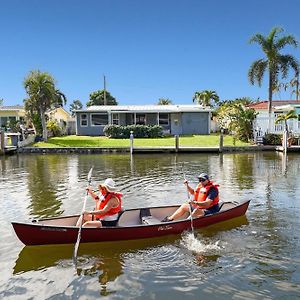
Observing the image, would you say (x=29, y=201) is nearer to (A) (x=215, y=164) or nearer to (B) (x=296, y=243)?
(B) (x=296, y=243)

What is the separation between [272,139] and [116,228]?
26.5 metres

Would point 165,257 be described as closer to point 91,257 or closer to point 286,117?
point 91,257

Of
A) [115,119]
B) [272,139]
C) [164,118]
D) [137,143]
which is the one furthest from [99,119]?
[272,139]

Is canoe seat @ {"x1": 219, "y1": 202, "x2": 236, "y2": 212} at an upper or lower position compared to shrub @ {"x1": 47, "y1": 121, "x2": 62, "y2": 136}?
lower

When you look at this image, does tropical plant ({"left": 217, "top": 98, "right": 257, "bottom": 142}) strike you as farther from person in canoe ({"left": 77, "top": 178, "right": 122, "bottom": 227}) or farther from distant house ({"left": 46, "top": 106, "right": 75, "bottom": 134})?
person in canoe ({"left": 77, "top": 178, "right": 122, "bottom": 227})

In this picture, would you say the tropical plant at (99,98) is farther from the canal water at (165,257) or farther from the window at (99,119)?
the canal water at (165,257)

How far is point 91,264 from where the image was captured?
26.5 ft

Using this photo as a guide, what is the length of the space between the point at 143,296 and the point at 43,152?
91.0 ft

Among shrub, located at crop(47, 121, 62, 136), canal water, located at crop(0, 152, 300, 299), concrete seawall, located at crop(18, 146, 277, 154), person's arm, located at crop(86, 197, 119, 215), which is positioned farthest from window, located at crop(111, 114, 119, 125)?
person's arm, located at crop(86, 197, 119, 215)

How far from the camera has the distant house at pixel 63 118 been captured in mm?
45494

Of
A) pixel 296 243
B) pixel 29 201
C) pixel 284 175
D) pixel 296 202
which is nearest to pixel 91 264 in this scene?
pixel 296 243

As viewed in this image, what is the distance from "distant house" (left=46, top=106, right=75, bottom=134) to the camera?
45494 millimetres

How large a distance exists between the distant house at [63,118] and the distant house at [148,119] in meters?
4.02

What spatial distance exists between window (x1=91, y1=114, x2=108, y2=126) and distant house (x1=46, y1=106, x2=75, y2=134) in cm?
464
